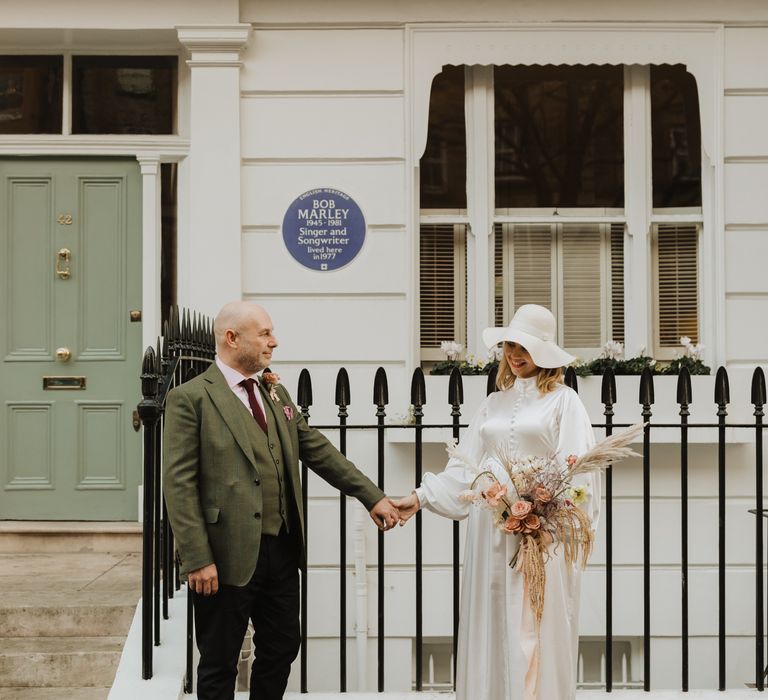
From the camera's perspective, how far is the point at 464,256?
7.13 metres

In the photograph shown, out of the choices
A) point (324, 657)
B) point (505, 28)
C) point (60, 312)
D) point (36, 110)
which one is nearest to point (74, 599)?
point (324, 657)

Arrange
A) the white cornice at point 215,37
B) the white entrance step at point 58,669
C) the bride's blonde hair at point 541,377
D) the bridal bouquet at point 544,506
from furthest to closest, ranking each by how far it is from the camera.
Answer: the white cornice at point 215,37 → the white entrance step at point 58,669 → the bride's blonde hair at point 541,377 → the bridal bouquet at point 544,506

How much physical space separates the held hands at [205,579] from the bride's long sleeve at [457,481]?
93 cm

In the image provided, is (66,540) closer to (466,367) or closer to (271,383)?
(466,367)

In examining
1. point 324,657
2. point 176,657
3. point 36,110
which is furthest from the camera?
point 36,110

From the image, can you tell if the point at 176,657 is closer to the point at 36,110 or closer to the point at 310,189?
the point at 310,189

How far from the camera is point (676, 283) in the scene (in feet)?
23.4

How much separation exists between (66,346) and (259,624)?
3.52 meters

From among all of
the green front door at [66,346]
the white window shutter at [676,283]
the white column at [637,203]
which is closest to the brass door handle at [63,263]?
the green front door at [66,346]

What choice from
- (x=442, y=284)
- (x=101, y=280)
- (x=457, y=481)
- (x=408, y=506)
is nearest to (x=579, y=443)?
(x=457, y=481)

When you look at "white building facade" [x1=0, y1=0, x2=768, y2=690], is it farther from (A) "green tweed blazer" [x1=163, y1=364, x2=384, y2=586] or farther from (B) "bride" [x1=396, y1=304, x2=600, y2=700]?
(A) "green tweed blazer" [x1=163, y1=364, x2=384, y2=586]

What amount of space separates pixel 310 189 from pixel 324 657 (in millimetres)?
2940

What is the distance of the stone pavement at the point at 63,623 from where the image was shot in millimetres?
5156

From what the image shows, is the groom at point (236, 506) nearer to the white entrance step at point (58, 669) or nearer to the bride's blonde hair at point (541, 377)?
the bride's blonde hair at point (541, 377)
